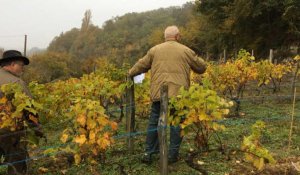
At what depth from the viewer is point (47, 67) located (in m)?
39.6

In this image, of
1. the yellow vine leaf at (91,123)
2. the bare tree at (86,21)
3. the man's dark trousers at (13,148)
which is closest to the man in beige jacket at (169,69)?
the yellow vine leaf at (91,123)

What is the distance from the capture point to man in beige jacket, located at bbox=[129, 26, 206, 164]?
4.96 metres

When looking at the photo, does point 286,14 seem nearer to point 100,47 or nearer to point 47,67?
point 47,67

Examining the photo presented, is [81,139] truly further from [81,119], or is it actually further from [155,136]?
[155,136]

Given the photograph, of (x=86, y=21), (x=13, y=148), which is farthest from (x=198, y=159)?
(x=86, y=21)

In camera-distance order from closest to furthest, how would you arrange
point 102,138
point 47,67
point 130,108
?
point 102,138 → point 130,108 → point 47,67

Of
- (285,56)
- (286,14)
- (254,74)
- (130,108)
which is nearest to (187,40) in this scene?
(285,56)

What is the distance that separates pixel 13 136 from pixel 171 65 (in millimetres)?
2026

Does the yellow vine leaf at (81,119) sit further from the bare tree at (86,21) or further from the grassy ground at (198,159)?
the bare tree at (86,21)

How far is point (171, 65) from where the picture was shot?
4.98 metres

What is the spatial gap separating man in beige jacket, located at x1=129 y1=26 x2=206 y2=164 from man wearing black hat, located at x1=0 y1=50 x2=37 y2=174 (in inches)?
57.0

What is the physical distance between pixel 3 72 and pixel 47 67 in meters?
35.9

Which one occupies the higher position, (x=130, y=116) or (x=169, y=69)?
(x=169, y=69)

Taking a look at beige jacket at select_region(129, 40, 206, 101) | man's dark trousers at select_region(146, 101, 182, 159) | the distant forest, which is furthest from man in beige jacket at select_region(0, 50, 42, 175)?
the distant forest
